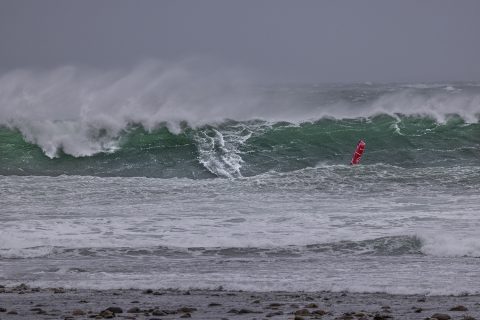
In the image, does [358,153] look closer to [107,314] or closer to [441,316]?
[441,316]

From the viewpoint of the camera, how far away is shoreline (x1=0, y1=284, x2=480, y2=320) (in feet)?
26.0

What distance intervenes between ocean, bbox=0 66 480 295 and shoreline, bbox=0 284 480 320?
19.6 inches

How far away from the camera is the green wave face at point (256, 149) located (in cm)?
2203

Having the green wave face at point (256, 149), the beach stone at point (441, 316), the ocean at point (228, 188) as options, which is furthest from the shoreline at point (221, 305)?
the green wave face at point (256, 149)

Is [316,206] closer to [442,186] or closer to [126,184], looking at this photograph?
[442,186]

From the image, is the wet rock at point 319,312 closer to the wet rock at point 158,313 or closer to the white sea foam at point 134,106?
the wet rock at point 158,313

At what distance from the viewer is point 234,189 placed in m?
18.3

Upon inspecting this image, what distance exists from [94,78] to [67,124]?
8160 millimetres

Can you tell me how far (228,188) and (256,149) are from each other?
5.58 m

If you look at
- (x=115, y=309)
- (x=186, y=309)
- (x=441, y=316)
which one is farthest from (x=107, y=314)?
(x=441, y=316)

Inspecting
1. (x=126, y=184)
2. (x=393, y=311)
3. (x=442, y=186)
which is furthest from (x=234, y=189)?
(x=393, y=311)

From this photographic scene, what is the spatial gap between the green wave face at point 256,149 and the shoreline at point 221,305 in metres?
11.4

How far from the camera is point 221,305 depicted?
8.77 meters

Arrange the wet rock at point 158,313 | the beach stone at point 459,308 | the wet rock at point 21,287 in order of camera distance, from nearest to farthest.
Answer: the wet rock at point 158,313 → the beach stone at point 459,308 → the wet rock at point 21,287
